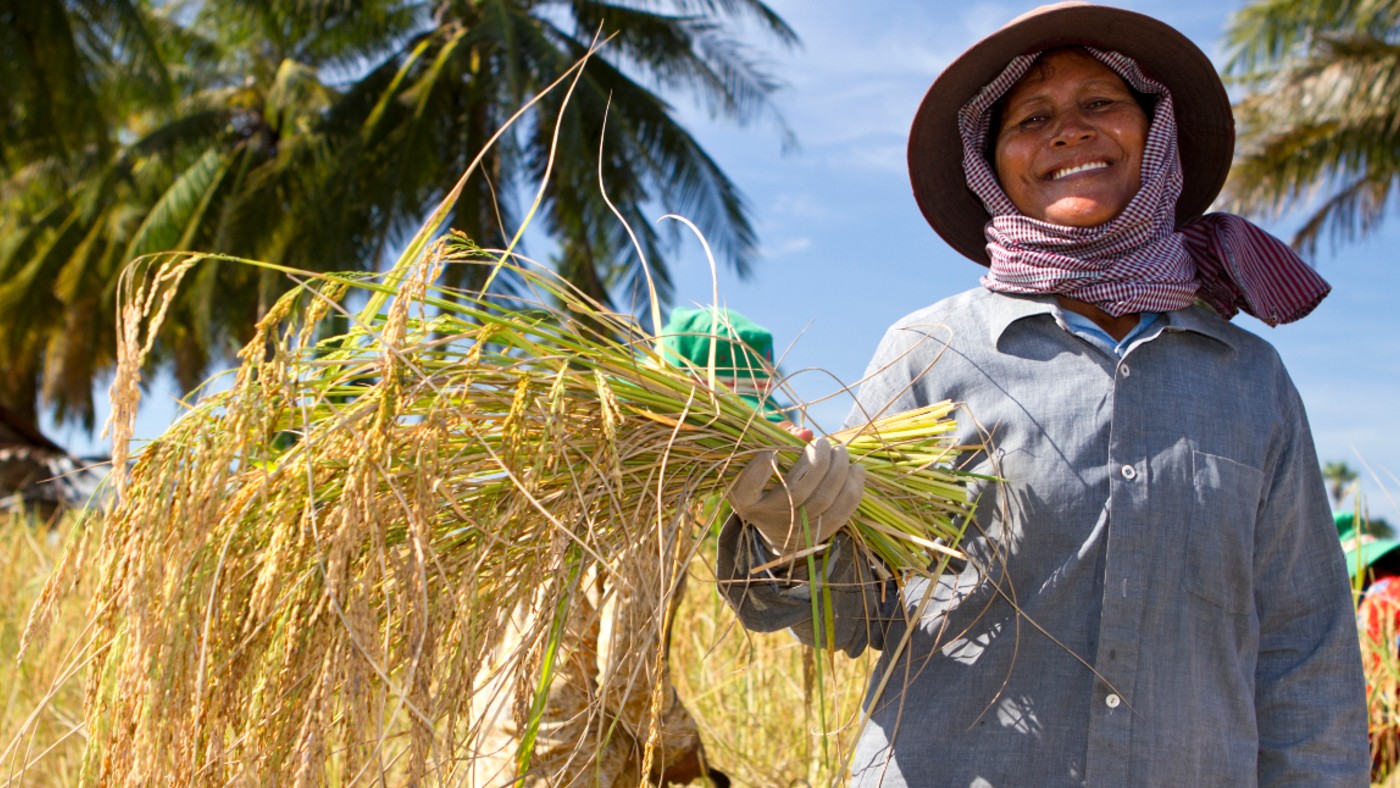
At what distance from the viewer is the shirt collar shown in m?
1.61

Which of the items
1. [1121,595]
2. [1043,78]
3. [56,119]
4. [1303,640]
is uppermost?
[56,119]

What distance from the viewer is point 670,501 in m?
1.38

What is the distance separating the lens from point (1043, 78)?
177 centimetres

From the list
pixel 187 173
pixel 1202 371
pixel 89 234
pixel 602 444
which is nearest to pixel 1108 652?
pixel 1202 371

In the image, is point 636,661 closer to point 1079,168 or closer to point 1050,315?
point 1050,315

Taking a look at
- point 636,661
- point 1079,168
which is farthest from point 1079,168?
point 636,661

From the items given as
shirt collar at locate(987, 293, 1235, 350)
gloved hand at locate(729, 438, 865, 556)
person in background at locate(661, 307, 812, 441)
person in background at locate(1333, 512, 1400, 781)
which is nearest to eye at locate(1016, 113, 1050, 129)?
shirt collar at locate(987, 293, 1235, 350)

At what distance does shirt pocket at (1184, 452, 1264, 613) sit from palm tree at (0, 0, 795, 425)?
10467 mm

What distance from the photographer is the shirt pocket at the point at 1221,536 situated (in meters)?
1.48

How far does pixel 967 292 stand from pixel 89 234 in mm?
19357

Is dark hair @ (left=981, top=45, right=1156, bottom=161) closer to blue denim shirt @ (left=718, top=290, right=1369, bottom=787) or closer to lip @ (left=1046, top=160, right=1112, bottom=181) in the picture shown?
lip @ (left=1046, top=160, right=1112, bottom=181)

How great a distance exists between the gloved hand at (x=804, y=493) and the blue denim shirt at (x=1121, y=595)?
9 centimetres

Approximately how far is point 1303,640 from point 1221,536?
194 millimetres

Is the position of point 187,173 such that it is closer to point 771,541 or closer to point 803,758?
point 803,758
